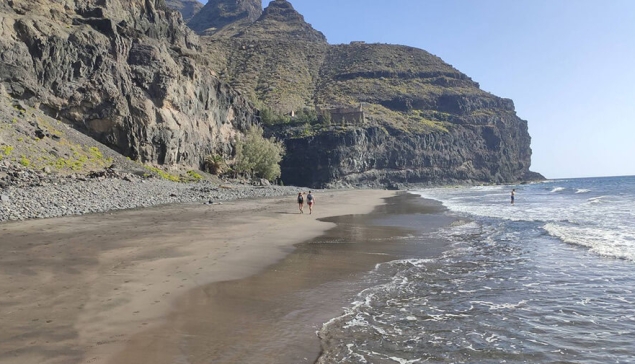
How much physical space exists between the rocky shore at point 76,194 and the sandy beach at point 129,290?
269cm

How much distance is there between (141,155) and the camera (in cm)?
4672

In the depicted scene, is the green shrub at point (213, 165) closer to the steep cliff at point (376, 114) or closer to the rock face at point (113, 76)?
the rock face at point (113, 76)

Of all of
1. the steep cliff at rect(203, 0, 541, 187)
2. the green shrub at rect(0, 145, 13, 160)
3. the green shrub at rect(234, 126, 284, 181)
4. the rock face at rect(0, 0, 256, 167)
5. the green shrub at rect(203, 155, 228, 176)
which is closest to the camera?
the green shrub at rect(0, 145, 13, 160)

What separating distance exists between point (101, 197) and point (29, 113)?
18.1 metres

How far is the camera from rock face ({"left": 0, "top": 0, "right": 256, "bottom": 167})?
39875 mm

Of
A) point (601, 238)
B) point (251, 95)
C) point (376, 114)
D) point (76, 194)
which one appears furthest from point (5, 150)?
point (376, 114)

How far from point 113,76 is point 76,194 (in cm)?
2807

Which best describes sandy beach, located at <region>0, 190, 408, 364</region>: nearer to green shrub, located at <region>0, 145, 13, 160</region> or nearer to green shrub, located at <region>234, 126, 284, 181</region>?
green shrub, located at <region>0, 145, 13, 160</region>

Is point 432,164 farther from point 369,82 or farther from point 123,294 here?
point 123,294

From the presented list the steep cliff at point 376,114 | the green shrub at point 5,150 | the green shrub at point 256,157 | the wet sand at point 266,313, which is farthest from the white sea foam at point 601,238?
the steep cliff at point 376,114

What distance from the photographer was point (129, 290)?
8.23 meters

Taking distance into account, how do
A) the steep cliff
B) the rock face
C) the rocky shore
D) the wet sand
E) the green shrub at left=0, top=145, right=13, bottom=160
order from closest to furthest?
the wet sand
the rocky shore
the green shrub at left=0, top=145, right=13, bottom=160
the rock face
the steep cliff

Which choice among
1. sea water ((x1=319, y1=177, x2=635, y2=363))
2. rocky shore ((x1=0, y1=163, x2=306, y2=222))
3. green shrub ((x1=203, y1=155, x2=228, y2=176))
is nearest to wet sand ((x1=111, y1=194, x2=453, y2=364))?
sea water ((x1=319, y1=177, x2=635, y2=363))

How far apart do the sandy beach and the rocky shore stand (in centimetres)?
269
